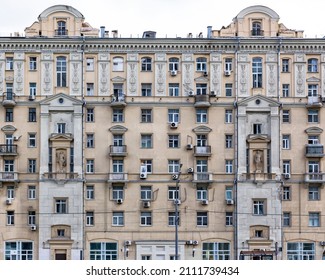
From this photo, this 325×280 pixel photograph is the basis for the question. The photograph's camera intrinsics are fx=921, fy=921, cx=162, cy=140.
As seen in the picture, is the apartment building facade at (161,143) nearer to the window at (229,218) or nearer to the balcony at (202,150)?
the balcony at (202,150)

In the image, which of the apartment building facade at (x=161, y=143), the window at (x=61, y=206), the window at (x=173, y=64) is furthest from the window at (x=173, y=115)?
the window at (x=61, y=206)

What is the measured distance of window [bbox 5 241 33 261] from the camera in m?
46.3

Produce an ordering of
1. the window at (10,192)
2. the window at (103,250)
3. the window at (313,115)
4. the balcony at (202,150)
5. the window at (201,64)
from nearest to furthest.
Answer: the window at (103,250), the window at (10,192), the balcony at (202,150), the window at (313,115), the window at (201,64)

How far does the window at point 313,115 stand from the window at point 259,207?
16.4ft

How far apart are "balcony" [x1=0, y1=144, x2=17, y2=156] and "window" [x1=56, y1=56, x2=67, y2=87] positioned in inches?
157

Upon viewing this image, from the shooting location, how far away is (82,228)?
1833 inches

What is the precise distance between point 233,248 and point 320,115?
326 inches

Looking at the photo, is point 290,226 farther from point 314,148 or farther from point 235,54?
point 235,54

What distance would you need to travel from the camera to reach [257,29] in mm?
48281

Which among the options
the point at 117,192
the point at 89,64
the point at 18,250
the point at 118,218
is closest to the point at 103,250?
the point at 118,218

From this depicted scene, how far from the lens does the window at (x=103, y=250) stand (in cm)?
4642

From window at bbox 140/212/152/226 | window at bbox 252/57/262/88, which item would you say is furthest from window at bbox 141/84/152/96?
window at bbox 140/212/152/226

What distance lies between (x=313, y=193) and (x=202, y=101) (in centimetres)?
742
